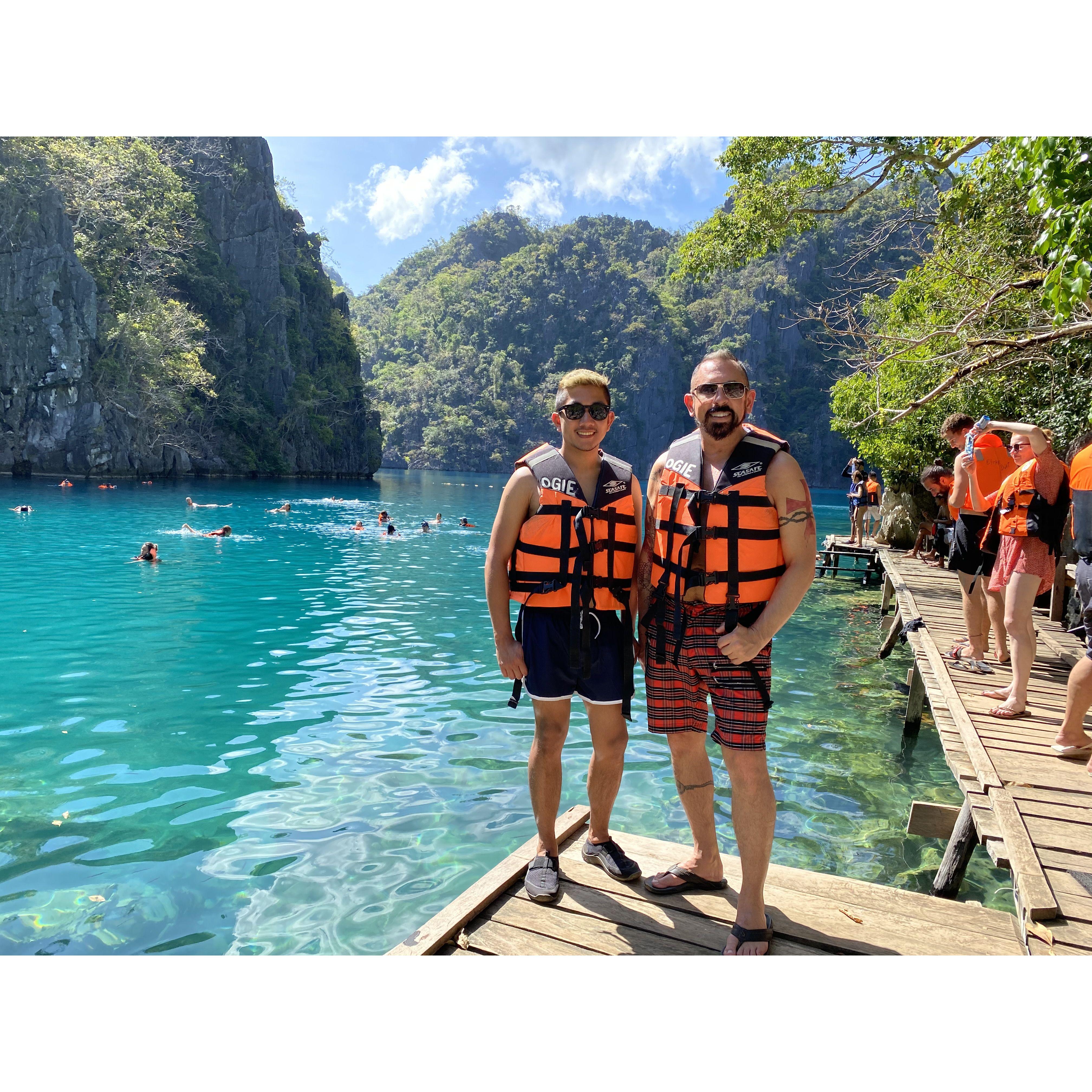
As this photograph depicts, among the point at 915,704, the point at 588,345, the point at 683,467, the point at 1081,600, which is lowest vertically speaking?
the point at 915,704

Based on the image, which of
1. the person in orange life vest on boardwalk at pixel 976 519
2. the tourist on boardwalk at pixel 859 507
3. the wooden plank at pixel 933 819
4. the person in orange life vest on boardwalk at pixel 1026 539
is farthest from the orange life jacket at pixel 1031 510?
the tourist on boardwalk at pixel 859 507

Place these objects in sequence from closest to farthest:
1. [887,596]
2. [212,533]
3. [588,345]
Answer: [887,596] < [212,533] < [588,345]

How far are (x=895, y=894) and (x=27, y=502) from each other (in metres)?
Answer: 32.6

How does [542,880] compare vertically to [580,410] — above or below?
Result: below

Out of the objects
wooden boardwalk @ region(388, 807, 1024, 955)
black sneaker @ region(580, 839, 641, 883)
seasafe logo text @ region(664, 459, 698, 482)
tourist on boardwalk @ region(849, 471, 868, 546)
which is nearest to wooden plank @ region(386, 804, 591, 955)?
wooden boardwalk @ region(388, 807, 1024, 955)

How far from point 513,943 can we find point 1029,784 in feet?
10.9

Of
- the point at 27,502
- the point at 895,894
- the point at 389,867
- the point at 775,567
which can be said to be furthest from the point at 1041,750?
the point at 27,502

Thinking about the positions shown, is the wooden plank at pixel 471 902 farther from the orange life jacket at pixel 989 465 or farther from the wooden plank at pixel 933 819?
the orange life jacket at pixel 989 465

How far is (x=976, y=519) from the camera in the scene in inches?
282

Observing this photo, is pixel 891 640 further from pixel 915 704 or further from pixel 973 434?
pixel 973 434

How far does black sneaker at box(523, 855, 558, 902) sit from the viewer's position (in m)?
3.43

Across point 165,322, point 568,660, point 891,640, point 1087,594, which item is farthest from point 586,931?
point 165,322

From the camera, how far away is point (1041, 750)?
5.28m

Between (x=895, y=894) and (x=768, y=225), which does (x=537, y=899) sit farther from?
(x=768, y=225)
